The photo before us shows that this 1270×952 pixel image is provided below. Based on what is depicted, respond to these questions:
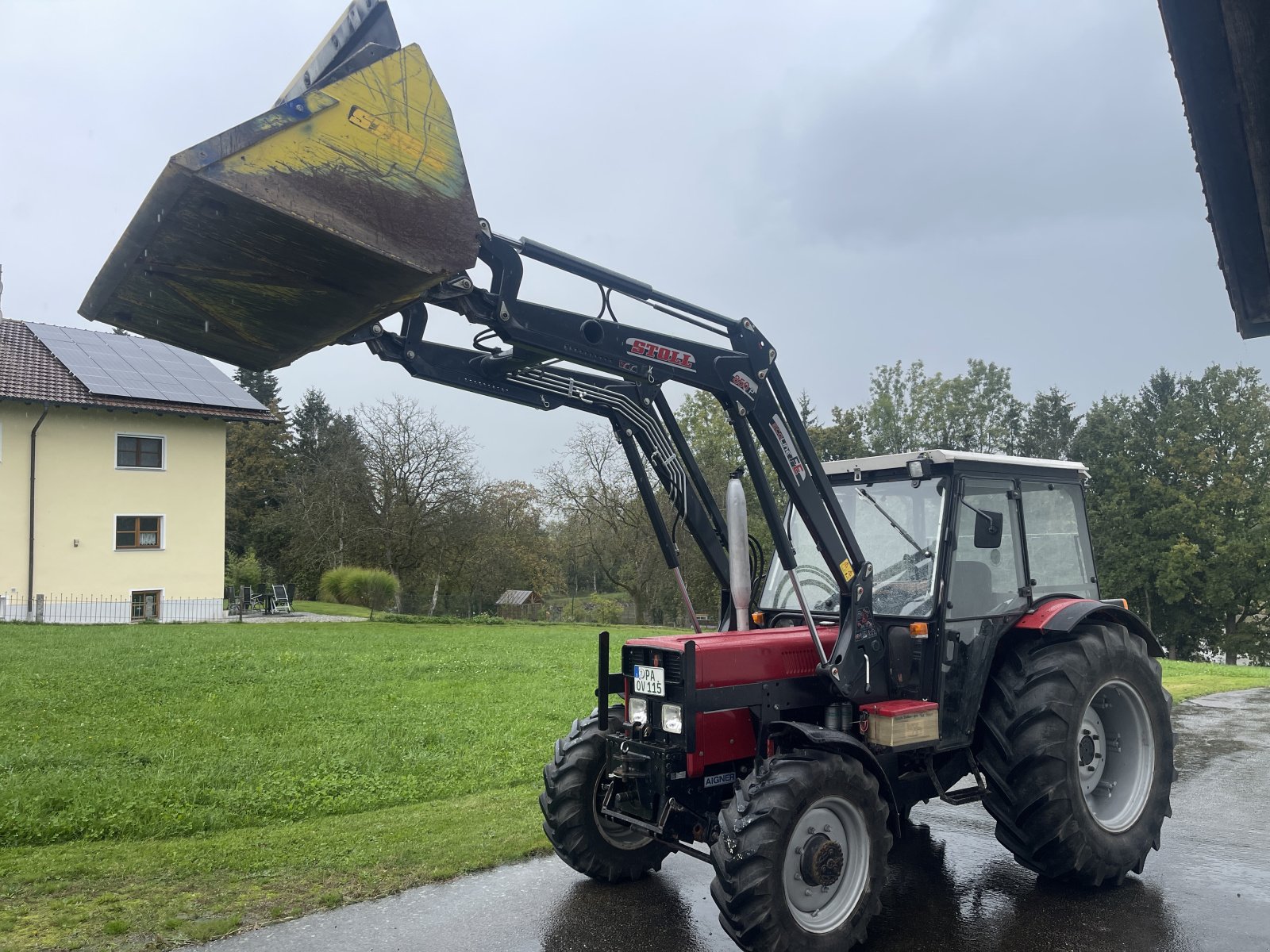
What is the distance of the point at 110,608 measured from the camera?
24406 mm

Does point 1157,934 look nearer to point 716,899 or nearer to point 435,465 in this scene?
point 716,899

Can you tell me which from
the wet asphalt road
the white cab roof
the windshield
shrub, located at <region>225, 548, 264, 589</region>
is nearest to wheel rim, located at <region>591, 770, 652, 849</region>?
the wet asphalt road

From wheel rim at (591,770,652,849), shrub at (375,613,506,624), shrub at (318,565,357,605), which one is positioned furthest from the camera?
shrub at (318,565,357,605)

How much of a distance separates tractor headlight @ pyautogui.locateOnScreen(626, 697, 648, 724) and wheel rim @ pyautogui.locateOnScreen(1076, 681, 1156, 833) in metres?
2.86

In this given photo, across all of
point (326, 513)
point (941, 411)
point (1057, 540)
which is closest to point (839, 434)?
point (941, 411)

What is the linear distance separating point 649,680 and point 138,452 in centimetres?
2431

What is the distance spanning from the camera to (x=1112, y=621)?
627 cm

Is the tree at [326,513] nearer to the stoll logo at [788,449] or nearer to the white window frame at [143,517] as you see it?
the white window frame at [143,517]

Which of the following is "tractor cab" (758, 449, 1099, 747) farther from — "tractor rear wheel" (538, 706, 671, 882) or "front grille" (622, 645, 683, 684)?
"tractor rear wheel" (538, 706, 671, 882)

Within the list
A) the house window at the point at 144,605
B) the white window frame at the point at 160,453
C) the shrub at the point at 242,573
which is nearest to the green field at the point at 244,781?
the house window at the point at 144,605

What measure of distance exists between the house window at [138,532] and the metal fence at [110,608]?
1.31 meters

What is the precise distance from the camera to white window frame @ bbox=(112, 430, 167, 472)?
81.9ft

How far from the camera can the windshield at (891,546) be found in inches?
223

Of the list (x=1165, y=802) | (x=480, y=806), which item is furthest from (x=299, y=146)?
(x=1165, y=802)
